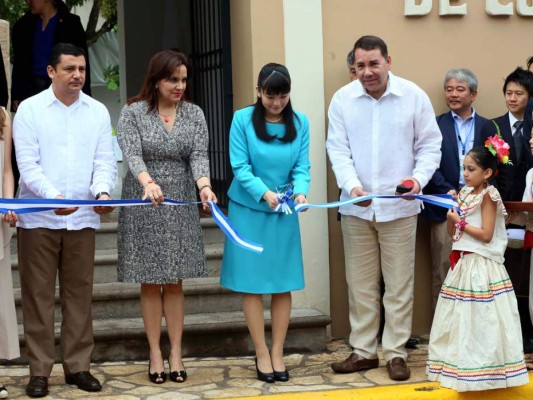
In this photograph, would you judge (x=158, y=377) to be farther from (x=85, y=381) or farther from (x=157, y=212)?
(x=157, y=212)

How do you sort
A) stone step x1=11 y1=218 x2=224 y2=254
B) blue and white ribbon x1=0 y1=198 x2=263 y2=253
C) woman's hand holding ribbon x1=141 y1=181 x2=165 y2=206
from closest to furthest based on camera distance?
blue and white ribbon x1=0 y1=198 x2=263 y2=253 → woman's hand holding ribbon x1=141 y1=181 x2=165 y2=206 → stone step x1=11 y1=218 x2=224 y2=254

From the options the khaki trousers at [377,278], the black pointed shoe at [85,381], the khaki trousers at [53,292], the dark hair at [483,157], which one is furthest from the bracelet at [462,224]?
the black pointed shoe at [85,381]

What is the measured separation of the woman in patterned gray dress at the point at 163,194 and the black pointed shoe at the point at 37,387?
0.68 m

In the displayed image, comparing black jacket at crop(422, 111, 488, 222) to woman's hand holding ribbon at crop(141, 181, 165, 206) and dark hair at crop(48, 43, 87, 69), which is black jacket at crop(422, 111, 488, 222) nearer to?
woman's hand holding ribbon at crop(141, 181, 165, 206)

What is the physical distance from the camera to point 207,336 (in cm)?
720

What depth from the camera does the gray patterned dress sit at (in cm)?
631

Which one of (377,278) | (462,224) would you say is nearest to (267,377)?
(377,278)

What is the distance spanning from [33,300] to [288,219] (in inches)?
66.4

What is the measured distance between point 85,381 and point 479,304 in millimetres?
2482

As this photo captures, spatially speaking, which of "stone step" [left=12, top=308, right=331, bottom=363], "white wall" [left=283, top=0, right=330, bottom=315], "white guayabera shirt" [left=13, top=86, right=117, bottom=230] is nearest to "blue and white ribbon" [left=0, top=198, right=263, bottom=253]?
"white guayabera shirt" [left=13, top=86, right=117, bottom=230]

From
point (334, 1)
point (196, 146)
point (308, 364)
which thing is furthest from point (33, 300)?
point (334, 1)

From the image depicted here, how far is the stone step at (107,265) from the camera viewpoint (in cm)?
761

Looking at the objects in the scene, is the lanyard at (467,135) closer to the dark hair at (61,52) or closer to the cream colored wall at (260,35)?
the cream colored wall at (260,35)

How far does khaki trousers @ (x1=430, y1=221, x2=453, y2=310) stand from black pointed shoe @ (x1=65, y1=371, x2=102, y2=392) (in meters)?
2.74
